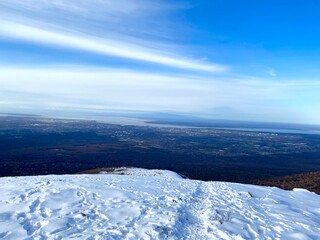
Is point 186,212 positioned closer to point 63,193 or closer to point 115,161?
point 63,193

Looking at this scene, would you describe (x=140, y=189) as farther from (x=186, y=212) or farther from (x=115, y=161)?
(x=115, y=161)

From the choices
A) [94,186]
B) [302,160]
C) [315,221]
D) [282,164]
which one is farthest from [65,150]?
[315,221]

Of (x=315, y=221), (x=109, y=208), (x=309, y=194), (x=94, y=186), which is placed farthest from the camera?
(x=309, y=194)

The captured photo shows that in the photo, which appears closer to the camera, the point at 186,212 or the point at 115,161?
the point at 186,212

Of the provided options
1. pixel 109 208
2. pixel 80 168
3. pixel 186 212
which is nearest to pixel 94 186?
pixel 109 208

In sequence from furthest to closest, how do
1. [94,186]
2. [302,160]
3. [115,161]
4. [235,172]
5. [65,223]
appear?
[302,160], [115,161], [235,172], [94,186], [65,223]

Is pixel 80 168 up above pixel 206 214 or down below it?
below
